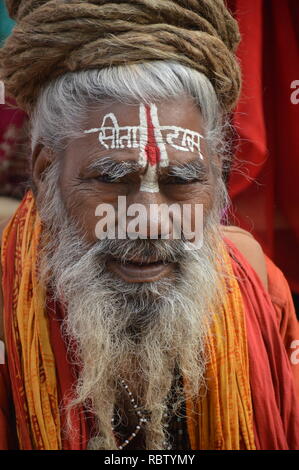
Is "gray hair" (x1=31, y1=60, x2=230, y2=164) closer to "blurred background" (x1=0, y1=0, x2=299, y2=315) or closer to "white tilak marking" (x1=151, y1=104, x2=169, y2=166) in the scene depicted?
"white tilak marking" (x1=151, y1=104, x2=169, y2=166)

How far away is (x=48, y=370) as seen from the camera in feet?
4.83

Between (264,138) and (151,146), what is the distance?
838 mm

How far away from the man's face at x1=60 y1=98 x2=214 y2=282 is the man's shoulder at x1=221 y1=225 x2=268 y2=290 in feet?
1.53

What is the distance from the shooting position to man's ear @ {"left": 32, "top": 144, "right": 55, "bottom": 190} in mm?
1523

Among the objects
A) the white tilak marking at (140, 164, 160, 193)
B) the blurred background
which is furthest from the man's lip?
the blurred background

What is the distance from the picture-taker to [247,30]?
208 cm

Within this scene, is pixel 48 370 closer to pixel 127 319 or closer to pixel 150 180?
pixel 127 319

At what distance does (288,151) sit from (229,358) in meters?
1.02

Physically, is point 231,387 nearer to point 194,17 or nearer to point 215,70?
point 215,70

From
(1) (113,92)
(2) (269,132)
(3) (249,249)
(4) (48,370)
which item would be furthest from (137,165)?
(2) (269,132)

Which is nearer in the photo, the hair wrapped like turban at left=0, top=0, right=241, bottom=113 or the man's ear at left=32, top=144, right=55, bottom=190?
the hair wrapped like turban at left=0, top=0, right=241, bottom=113

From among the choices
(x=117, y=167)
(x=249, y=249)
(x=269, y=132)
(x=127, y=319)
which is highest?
(x=269, y=132)

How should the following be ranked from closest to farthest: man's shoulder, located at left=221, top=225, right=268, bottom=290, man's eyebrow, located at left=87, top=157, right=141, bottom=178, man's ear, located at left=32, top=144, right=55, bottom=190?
1. man's eyebrow, located at left=87, top=157, right=141, bottom=178
2. man's ear, located at left=32, top=144, right=55, bottom=190
3. man's shoulder, located at left=221, top=225, right=268, bottom=290

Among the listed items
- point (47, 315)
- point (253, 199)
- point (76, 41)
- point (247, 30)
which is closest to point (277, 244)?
point (253, 199)
